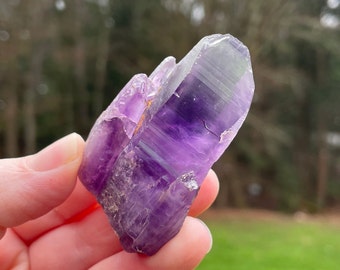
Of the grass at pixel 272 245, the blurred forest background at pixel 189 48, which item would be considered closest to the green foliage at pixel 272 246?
the grass at pixel 272 245

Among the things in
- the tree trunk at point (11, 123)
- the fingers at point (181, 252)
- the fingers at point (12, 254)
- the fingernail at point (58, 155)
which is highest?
the fingernail at point (58, 155)

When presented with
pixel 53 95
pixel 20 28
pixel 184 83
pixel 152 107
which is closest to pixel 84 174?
pixel 152 107

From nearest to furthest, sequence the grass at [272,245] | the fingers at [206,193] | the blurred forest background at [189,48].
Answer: the fingers at [206,193], the grass at [272,245], the blurred forest background at [189,48]

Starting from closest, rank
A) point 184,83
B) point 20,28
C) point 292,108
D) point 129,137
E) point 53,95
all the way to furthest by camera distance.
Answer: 1. point 184,83
2. point 129,137
3. point 20,28
4. point 53,95
5. point 292,108

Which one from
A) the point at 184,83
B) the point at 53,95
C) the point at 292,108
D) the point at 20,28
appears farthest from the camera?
the point at 292,108

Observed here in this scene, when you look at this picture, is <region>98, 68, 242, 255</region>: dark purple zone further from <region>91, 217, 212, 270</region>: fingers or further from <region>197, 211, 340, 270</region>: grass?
<region>197, 211, 340, 270</region>: grass

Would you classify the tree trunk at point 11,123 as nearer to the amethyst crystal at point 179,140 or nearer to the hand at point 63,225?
the hand at point 63,225

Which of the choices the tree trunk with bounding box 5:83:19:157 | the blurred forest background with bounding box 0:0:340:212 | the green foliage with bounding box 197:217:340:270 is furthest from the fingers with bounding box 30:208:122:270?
the tree trunk with bounding box 5:83:19:157

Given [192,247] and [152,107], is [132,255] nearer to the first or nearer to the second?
[192,247]
